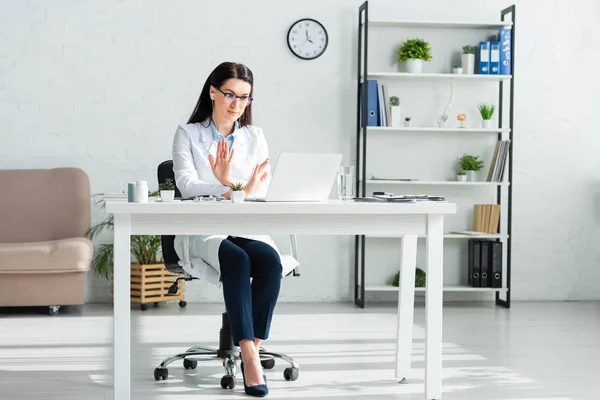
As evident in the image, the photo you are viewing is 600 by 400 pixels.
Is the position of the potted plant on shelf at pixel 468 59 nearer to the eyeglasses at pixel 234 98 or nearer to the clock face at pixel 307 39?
the clock face at pixel 307 39

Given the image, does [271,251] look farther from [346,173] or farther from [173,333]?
[173,333]

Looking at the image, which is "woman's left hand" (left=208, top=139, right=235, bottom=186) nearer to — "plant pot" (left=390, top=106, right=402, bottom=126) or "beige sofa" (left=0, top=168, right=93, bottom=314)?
"beige sofa" (left=0, top=168, right=93, bottom=314)

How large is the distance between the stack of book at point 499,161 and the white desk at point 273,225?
2.87m

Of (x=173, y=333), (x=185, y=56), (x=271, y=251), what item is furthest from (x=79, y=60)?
(x=271, y=251)

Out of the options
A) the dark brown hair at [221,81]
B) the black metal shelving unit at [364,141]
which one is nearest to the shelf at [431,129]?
the black metal shelving unit at [364,141]

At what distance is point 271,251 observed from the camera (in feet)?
10.1

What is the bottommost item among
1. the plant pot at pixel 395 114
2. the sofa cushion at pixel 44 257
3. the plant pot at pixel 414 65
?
the sofa cushion at pixel 44 257

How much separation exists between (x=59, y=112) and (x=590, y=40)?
3.67m

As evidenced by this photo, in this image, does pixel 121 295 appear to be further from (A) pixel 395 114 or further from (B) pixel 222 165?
(A) pixel 395 114

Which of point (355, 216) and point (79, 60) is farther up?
point (79, 60)

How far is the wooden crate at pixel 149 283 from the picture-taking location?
17.2 ft

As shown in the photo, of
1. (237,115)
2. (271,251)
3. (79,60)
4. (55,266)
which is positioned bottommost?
(55,266)

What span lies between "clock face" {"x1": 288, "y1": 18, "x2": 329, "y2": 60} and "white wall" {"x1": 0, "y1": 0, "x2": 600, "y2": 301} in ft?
0.18

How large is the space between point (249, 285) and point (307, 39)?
119 inches
